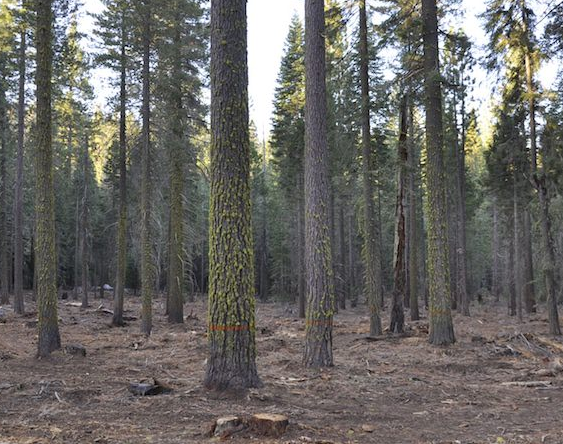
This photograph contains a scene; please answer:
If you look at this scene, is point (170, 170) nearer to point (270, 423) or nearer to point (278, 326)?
point (278, 326)

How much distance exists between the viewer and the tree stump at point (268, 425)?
16.1ft

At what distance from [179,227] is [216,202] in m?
11.8

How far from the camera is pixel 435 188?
498 inches

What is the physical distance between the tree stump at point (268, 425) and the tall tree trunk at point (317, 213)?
13.9ft

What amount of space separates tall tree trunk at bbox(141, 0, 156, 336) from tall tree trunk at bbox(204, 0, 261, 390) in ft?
31.2

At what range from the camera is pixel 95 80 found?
18422mm

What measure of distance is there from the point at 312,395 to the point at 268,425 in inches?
90.9

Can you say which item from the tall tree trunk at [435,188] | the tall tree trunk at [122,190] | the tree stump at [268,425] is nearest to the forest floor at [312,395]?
the tree stump at [268,425]

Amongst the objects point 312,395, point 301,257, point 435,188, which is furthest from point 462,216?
point 312,395

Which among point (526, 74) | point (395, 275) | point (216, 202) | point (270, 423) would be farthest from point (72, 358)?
point (526, 74)

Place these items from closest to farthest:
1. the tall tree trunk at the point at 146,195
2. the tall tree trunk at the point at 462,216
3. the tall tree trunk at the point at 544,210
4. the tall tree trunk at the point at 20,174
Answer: the tall tree trunk at the point at 544,210, the tall tree trunk at the point at 146,195, the tall tree trunk at the point at 20,174, the tall tree trunk at the point at 462,216

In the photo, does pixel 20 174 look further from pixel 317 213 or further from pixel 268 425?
pixel 268 425

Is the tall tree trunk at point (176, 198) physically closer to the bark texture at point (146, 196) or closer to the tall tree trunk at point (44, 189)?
the bark texture at point (146, 196)

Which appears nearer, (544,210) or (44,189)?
(44,189)
